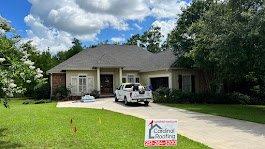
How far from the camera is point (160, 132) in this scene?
891cm

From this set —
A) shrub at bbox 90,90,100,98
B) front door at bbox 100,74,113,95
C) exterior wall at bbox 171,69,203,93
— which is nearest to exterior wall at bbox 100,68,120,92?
front door at bbox 100,74,113,95

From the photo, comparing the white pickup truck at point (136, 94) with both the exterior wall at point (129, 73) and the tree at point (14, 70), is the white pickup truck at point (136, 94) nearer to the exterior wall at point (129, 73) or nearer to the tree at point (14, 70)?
the exterior wall at point (129, 73)

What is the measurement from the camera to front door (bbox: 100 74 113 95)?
43103 millimetres

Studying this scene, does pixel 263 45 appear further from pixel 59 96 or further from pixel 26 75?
pixel 59 96

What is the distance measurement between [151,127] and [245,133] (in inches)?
315

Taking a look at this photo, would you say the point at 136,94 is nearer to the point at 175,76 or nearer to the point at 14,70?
the point at 175,76

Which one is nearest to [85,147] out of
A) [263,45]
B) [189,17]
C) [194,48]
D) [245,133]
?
[245,133]

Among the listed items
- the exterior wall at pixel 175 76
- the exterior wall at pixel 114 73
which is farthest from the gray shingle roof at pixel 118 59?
the exterior wall at pixel 114 73

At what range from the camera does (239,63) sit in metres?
26.5

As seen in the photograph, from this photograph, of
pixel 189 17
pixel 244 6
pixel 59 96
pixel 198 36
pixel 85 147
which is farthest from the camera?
pixel 59 96

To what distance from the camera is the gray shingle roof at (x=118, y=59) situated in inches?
1604

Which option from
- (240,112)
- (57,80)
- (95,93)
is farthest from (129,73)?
(240,112)

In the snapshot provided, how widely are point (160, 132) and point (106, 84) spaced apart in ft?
113

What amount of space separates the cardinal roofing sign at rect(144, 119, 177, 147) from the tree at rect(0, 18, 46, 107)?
23.3 ft
